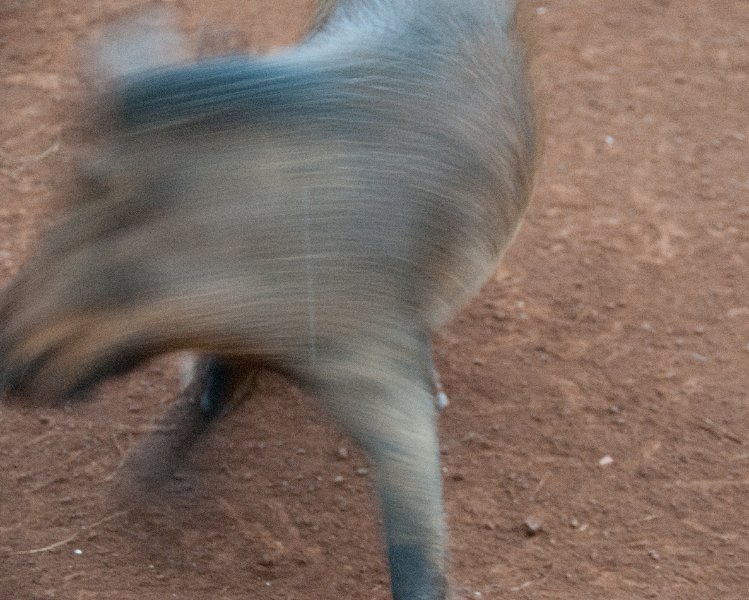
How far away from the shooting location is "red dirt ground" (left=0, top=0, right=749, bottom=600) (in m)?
2.47

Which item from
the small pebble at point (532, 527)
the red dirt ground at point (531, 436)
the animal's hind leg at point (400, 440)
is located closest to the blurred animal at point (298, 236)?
the animal's hind leg at point (400, 440)

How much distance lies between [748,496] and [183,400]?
127 cm

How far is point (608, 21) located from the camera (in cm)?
398

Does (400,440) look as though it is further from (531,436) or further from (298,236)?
(531,436)

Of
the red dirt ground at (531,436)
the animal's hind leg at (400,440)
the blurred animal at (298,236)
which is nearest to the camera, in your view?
the blurred animal at (298,236)

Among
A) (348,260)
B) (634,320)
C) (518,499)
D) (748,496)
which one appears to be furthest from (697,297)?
(348,260)

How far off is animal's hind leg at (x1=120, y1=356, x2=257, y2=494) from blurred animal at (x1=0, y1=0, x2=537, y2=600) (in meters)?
0.66

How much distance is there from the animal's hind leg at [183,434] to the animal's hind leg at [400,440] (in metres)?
0.70

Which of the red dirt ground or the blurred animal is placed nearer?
the blurred animal

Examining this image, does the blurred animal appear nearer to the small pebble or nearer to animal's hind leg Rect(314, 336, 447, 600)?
animal's hind leg Rect(314, 336, 447, 600)

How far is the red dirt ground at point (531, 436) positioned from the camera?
2473mm

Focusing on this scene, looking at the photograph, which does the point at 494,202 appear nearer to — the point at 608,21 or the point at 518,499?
the point at 518,499

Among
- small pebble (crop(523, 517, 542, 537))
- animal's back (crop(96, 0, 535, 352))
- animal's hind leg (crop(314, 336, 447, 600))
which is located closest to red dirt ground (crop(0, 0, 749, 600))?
small pebble (crop(523, 517, 542, 537))

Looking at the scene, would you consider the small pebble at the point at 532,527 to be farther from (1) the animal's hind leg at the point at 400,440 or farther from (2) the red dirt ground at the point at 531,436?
(1) the animal's hind leg at the point at 400,440
